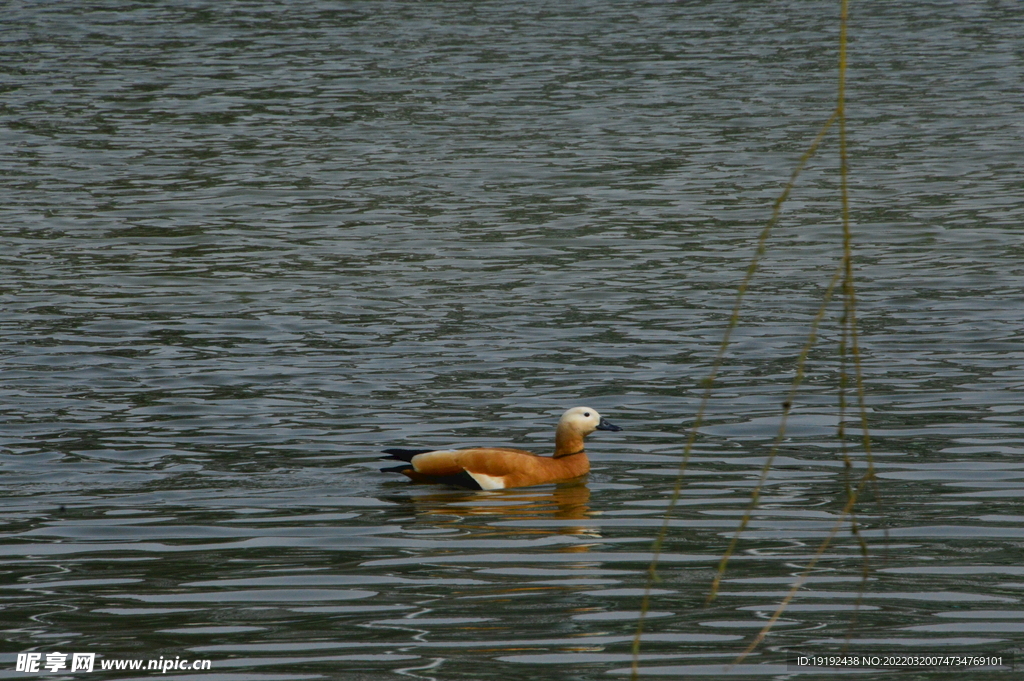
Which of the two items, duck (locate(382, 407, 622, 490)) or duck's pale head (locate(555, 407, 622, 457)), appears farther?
duck's pale head (locate(555, 407, 622, 457))

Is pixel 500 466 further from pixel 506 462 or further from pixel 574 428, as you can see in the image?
pixel 574 428

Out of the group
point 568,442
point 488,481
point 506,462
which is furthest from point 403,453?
point 568,442

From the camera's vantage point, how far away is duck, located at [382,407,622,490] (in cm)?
1150

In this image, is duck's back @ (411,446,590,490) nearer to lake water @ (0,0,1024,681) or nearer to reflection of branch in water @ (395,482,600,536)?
reflection of branch in water @ (395,482,600,536)

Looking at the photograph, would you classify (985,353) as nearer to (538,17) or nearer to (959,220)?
(959,220)

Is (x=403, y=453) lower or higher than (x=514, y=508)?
higher

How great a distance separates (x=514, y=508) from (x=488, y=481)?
35 centimetres

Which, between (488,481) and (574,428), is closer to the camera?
(488,481)

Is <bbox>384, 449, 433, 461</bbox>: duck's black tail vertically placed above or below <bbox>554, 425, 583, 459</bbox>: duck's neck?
above

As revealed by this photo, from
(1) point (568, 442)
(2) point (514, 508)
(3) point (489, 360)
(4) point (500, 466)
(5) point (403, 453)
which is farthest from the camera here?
(3) point (489, 360)

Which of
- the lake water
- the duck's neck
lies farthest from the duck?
the lake water

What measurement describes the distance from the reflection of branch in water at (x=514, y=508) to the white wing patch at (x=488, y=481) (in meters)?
0.06

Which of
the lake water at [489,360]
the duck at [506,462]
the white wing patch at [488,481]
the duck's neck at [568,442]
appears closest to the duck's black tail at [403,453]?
the duck at [506,462]

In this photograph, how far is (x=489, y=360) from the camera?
15.4m
